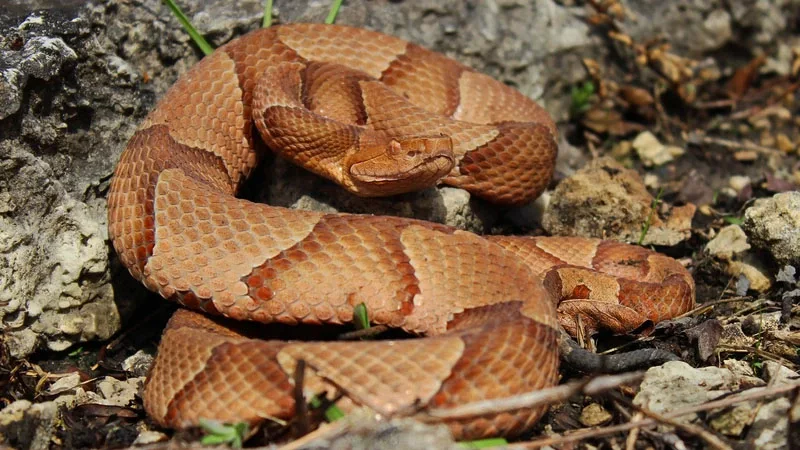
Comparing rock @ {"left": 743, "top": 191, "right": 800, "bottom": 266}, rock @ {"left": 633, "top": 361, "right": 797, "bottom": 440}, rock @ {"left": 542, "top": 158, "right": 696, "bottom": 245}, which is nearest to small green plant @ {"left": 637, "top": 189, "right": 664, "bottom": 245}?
rock @ {"left": 542, "top": 158, "right": 696, "bottom": 245}

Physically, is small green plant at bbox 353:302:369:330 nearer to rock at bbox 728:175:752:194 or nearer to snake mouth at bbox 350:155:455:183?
snake mouth at bbox 350:155:455:183

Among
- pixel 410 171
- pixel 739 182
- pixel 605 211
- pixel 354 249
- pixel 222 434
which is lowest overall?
pixel 739 182

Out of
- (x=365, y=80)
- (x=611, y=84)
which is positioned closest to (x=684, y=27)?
(x=611, y=84)

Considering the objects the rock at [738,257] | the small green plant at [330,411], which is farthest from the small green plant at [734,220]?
the small green plant at [330,411]

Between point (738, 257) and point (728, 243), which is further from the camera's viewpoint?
point (728, 243)

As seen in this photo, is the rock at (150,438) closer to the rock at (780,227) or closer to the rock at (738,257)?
the rock at (738,257)

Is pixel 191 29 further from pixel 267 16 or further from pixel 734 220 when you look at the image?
pixel 734 220

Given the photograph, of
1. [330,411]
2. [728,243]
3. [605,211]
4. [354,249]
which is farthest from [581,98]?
[330,411]
